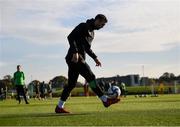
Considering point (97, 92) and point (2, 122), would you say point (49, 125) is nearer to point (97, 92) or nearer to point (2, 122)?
point (2, 122)

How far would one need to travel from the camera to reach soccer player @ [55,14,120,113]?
438 inches

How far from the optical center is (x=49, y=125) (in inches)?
313

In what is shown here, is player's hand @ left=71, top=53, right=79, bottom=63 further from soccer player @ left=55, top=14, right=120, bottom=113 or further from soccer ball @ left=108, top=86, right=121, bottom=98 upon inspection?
soccer ball @ left=108, top=86, right=121, bottom=98

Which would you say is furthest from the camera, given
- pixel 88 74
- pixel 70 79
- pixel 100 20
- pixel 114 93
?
pixel 114 93

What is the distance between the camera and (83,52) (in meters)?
11.3

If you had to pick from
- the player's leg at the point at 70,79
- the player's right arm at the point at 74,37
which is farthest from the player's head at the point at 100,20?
the player's leg at the point at 70,79

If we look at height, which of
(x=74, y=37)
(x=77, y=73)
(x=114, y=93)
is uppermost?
(x=74, y=37)

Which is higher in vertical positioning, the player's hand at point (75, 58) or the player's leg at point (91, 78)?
the player's hand at point (75, 58)

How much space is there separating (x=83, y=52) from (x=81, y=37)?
0.36 meters

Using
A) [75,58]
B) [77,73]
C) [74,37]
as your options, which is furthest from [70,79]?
[74,37]

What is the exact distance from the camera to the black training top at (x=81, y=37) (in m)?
11.1

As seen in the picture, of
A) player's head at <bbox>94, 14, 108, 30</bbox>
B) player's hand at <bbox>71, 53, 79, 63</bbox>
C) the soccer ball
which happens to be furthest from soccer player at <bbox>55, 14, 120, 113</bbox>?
the soccer ball

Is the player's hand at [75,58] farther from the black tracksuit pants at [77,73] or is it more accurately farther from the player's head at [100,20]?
the player's head at [100,20]

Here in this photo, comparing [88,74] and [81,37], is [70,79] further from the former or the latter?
[81,37]
